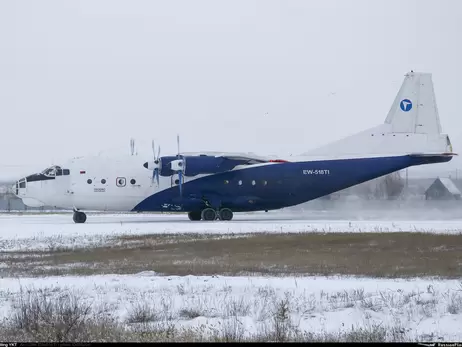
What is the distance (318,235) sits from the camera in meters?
28.4

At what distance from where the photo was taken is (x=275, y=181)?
41.1 m

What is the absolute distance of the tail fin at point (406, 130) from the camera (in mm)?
41094

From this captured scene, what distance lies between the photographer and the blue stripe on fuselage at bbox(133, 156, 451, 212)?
40844 millimetres

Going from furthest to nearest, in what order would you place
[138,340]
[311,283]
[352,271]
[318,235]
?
[318,235]
[352,271]
[311,283]
[138,340]

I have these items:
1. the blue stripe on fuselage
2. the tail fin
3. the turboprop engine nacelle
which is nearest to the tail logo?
the tail fin

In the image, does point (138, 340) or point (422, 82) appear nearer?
point (138, 340)

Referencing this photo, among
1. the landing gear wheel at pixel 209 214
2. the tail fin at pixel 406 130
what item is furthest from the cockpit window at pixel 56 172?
the tail fin at pixel 406 130

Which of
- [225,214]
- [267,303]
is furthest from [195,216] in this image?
[267,303]

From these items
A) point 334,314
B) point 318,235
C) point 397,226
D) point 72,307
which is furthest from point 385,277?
point 397,226

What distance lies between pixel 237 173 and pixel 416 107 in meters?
12.1

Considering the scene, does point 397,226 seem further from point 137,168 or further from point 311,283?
point 311,283

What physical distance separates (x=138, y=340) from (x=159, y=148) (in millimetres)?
31479

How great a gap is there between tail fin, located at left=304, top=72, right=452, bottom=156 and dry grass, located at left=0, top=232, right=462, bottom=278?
13.6m

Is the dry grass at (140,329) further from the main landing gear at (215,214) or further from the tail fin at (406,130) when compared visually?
the tail fin at (406,130)
